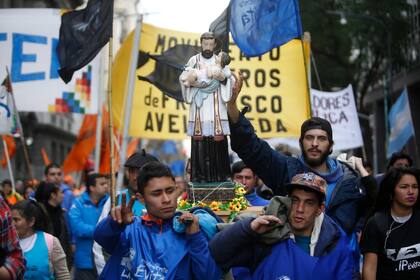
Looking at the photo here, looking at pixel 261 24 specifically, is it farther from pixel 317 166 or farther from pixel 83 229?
pixel 317 166

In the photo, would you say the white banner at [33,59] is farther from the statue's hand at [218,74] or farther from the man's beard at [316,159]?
the man's beard at [316,159]

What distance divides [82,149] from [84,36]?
950 centimetres

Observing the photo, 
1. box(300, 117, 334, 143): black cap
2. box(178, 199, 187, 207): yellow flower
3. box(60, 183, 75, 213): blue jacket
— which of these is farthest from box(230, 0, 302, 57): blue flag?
box(60, 183, 75, 213): blue jacket

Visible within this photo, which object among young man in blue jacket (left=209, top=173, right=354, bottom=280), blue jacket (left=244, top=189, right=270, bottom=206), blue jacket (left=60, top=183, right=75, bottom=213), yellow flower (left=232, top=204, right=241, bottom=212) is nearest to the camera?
young man in blue jacket (left=209, top=173, right=354, bottom=280)

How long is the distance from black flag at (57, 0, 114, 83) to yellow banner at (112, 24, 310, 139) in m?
3.23

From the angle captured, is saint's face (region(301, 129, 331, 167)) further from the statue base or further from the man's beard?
the statue base

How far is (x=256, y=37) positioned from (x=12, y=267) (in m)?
5.53

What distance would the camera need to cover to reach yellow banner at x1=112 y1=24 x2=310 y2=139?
39.7 ft

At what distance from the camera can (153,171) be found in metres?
4.45

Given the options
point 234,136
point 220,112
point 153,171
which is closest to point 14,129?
point 220,112

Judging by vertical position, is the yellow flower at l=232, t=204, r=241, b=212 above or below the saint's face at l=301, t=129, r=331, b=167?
below

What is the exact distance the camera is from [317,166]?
5395mm

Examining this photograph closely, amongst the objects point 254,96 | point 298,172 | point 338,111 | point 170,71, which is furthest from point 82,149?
point 298,172

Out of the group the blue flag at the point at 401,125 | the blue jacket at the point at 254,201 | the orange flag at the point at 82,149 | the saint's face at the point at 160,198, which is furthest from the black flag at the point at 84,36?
the orange flag at the point at 82,149
